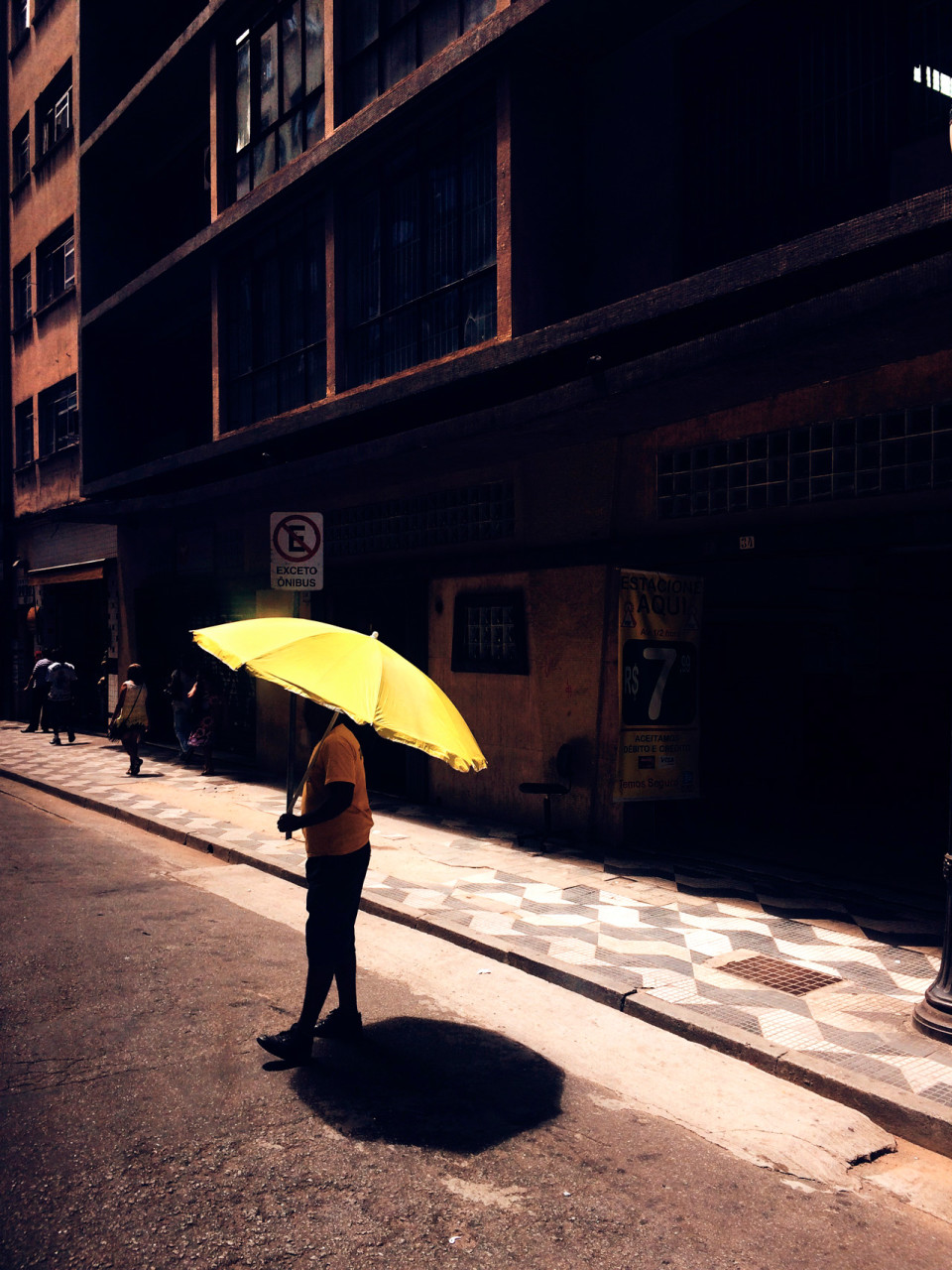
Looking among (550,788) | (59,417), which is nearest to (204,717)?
(550,788)

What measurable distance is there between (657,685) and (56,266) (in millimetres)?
22039

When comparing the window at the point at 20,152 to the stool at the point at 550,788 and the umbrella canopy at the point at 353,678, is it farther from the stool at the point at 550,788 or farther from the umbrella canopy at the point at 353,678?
the umbrella canopy at the point at 353,678

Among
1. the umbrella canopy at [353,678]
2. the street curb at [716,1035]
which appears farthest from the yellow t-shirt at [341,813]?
the street curb at [716,1035]

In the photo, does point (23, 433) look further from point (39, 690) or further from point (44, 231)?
point (39, 690)

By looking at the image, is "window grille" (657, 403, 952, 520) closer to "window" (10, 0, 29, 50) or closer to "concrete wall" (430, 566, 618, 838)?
"concrete wall" (430, 566, 618, 838)

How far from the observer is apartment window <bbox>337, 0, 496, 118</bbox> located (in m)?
11.7

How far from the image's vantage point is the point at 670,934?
24.1 ft

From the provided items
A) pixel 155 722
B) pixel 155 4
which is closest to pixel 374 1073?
pixel 155 722

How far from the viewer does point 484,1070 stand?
491 centimetres

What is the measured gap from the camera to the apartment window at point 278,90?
566 inches

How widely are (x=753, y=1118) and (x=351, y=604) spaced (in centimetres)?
1076

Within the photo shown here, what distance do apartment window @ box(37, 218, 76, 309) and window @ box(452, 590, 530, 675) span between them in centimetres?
1685

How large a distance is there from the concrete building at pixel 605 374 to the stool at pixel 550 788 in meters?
0.17

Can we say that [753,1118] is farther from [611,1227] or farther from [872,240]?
[872,240]
